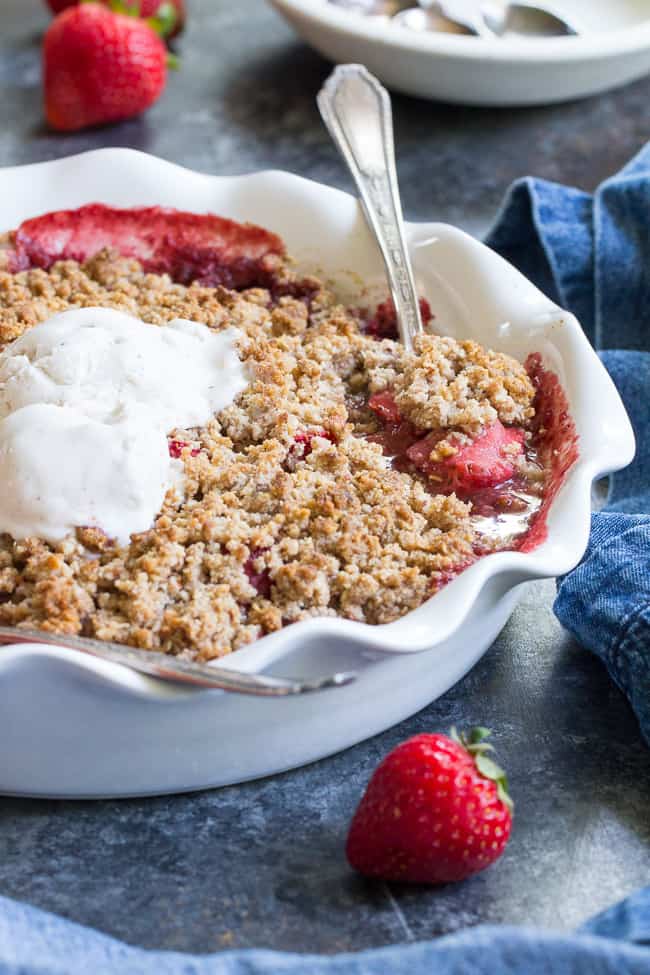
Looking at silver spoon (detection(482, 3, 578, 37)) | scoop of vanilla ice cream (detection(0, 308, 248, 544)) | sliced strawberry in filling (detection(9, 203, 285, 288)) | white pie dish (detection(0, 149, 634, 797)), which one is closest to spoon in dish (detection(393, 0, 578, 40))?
silver spoon (detection(482, 3, 578, 37))

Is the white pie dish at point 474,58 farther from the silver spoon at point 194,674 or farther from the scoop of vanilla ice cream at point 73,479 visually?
the silver spoon at point 194,674

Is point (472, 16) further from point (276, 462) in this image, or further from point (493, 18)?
point (276, 462)

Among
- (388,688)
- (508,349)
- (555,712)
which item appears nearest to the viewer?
(388,688)

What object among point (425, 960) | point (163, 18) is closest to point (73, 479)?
point (425, 960)

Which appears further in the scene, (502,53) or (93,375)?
(502,53)

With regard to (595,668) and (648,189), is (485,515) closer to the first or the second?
(595,668)

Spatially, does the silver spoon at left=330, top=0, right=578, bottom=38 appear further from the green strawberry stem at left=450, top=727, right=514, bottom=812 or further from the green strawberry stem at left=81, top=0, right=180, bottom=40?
the green strawberry stem at left=450, top=727, right=514, bottom=812

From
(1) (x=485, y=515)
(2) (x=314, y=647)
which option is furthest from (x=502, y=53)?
(2) (x=314, y=647)

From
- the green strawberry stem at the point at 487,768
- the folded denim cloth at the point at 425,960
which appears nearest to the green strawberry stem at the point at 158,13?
the green strawberry stem at the point at 487,768
